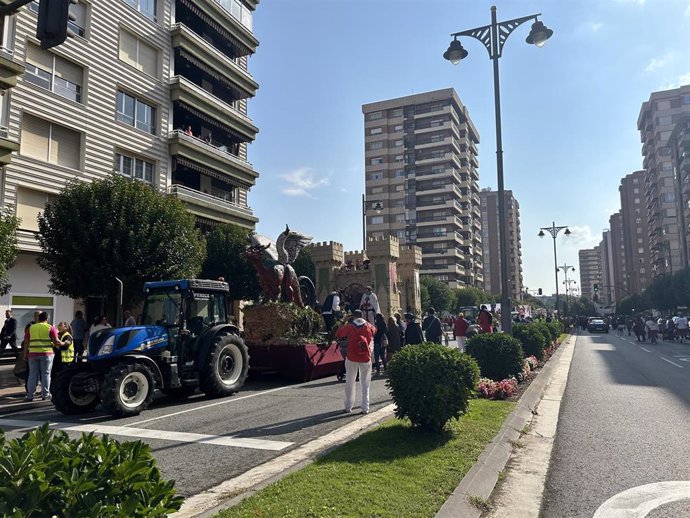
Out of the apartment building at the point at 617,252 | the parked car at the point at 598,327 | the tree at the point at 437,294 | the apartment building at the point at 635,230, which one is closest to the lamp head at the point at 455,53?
the parked car at the point at 598,327

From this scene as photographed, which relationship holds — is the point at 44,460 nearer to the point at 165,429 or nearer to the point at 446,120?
the point at 165,429

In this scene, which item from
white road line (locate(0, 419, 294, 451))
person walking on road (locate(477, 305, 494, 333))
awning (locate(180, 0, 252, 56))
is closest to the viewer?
white road line (locate(0, 419, 294, 451))

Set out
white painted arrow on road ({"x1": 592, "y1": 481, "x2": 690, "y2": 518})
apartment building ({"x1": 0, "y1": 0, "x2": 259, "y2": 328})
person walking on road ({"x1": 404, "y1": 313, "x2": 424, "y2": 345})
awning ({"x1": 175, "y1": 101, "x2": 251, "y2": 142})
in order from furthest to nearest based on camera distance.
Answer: awning ({"x1": 175, "y1": 101, "x2": 251, "y2": 142}) < apartment building ({"x1": 0, "y1": 0, "x2": 259, "y2": 328}) < person walking on road ({"x1": 404, "y1": 313, "x2": 424, "y2": 345}) < white painted arrow on road ({"x1": 592, "y1": 481, "x2": 690, "y2": 518})

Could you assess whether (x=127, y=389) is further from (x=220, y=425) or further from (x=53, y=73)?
(x=53, y=73)

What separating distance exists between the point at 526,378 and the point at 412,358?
20.2 feet

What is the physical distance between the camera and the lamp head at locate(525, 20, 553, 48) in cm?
1224

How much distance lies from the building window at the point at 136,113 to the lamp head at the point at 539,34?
19.4 m

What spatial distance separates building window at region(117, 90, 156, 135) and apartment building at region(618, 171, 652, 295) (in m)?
119

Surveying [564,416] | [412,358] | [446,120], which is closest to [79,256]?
[412,358]

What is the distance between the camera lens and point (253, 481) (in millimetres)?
4832

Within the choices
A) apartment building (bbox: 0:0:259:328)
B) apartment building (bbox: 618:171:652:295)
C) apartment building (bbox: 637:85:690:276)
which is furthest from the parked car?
apartment building (bbox: 618:171:652:295)

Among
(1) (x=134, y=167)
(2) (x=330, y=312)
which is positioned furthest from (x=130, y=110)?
(2) (x=330, y=312)

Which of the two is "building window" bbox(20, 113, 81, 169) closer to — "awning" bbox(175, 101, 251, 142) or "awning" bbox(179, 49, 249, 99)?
"awning" bbox(175, 101, 251, 142)

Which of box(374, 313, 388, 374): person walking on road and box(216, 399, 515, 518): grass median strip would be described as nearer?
box(216, 399, 515, 518): grass median strip
